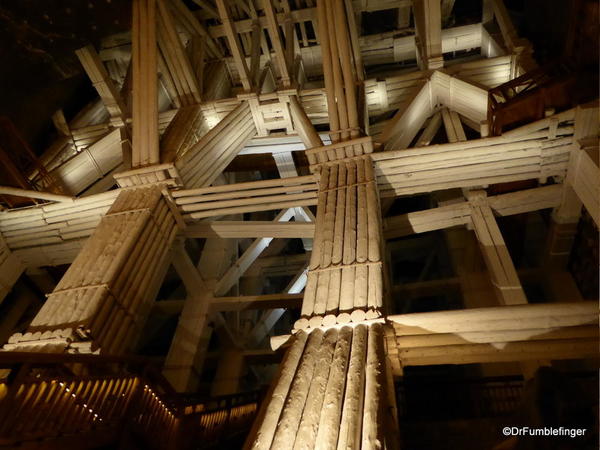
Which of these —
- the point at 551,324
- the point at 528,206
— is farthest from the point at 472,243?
the point at 551,324

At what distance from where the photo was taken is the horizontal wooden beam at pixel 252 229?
7141 mm

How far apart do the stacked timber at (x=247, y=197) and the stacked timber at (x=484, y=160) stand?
1268mm

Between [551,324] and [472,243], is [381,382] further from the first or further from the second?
[472,243]

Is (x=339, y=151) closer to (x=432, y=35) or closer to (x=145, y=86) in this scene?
(x=432, y=35)

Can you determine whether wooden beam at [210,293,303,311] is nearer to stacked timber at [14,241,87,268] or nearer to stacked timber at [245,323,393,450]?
stacked timber at [14,241,87,268]

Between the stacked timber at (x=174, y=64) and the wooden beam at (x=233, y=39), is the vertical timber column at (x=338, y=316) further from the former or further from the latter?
the stacked timber at (x=174, y=64)

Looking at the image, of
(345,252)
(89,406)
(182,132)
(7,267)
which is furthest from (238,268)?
(89,406)

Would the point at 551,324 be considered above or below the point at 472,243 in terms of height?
below

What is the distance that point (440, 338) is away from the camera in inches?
143

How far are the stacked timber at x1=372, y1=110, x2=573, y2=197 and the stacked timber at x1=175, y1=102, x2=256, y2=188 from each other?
3188mm

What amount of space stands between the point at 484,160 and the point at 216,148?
4.81 m

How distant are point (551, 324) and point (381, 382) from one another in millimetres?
1761

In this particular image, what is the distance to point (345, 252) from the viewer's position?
14.8ft

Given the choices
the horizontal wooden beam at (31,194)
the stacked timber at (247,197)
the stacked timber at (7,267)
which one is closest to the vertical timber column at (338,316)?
the stacked timber at (247,197)
